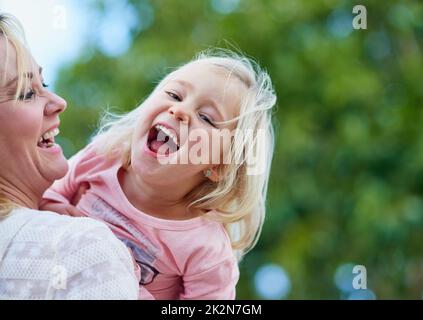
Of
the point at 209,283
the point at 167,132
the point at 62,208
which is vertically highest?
the point at 167,132

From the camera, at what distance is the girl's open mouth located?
1145 mm

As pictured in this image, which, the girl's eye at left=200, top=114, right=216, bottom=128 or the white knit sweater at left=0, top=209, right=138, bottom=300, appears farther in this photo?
the girl's eye at left=200, top=114, right=216, bottom=128

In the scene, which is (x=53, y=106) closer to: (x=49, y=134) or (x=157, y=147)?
(x=49, y=134)

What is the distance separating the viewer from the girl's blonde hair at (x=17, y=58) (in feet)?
3.40

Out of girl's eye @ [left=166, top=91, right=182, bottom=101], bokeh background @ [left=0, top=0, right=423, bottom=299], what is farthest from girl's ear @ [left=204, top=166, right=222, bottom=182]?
bokeh background @ [left=0, top=0, right=423, bottom=299]

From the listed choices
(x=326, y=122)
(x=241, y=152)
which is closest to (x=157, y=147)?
(x=241, y=152)

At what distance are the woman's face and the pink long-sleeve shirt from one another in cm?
12

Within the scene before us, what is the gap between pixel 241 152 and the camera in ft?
3.92

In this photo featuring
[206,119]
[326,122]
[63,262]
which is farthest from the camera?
[326,122]

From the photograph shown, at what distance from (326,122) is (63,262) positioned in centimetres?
171

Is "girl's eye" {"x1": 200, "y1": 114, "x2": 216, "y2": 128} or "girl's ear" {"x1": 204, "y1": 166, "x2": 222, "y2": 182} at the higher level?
"girl's eye" {"x1": 200, "y1": 114, "x2": 216, "y2": 128}

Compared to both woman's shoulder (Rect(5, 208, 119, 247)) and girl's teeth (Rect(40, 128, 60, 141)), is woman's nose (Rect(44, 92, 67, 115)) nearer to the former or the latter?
girl's teeth (Rect(40, 128, 60, 141))

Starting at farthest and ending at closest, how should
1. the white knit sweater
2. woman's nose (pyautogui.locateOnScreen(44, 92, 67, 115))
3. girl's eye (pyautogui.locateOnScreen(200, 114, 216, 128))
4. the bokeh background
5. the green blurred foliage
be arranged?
the green blurred foliage → the bokeh background → girl's eye (pyautogui.locateOnScreen(200, 114, 216, 128)) → woman's nose (pyautogui.locateOnScreen(44, 92, 67, 115)) → the white knit sweater

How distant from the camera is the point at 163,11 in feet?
7.61
